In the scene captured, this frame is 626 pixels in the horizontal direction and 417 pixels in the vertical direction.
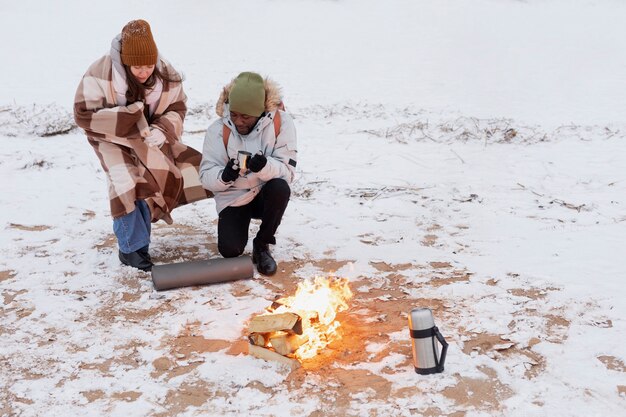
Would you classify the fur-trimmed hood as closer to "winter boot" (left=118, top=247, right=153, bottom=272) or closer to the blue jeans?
the blue jeans

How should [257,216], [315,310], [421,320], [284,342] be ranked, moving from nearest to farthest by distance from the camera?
[421,320] < [284,342] < [315,310] < [257,216]

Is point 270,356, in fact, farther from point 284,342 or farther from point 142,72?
point 142,72

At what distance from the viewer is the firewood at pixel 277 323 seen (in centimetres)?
376

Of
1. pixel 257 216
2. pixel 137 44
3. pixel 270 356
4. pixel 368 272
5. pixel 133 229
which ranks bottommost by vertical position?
pixel 368 272

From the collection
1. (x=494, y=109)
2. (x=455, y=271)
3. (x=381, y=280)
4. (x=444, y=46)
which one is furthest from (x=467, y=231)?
(x=444, y=46)

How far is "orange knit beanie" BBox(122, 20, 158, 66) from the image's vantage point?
14.8 ft

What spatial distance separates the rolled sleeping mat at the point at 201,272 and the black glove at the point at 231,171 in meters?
0.62

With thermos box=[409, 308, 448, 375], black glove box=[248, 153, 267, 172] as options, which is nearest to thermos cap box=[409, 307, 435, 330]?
thermos box=[409, 308, 448, 375]

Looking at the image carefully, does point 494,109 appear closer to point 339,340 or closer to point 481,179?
point 481,179

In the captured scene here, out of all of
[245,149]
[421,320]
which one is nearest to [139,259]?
[245,149]

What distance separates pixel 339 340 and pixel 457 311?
2.86 ft

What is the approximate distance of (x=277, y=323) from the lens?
12.5 ft

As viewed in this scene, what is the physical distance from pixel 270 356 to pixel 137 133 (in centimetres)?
209

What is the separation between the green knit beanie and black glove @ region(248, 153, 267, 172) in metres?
0.30
